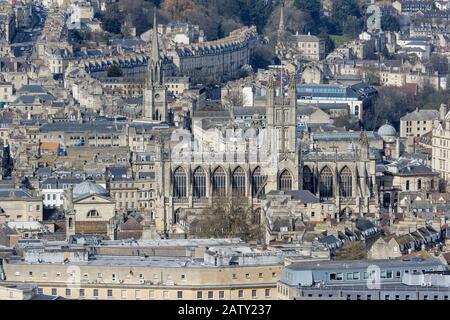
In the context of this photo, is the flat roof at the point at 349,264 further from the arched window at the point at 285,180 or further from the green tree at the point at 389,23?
the green tree at the point at 389,23

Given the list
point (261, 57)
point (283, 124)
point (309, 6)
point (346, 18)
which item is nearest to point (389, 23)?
point (346, 18)

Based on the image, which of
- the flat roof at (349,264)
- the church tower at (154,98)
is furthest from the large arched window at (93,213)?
the church tower at (154,98)

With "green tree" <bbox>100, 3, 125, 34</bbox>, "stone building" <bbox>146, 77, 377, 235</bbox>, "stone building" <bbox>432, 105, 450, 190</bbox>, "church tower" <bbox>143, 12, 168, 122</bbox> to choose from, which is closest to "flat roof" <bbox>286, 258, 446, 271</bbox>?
"stone building" <bbox>146, 77, 377, 235</bbox>

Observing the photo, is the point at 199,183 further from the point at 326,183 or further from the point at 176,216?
the point at 326,183

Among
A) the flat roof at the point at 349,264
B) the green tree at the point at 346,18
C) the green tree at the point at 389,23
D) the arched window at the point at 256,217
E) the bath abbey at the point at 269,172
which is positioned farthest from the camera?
the green tree at the point at 346,18

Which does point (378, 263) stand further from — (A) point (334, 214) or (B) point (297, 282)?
(A) point (334, 214)
